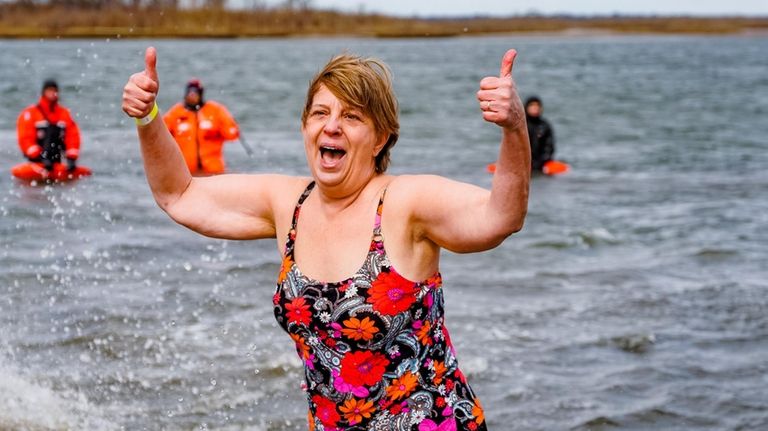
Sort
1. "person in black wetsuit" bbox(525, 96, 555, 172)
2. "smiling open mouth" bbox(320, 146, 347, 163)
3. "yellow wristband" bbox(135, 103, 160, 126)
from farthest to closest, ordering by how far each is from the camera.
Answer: "person in black wetsuit" bbox(525, 96, 555, 172) → "yellow wristband" bbox(135, 103, 160, 126) → "smiling open mouth" bbox(320, 146, 347, 163)

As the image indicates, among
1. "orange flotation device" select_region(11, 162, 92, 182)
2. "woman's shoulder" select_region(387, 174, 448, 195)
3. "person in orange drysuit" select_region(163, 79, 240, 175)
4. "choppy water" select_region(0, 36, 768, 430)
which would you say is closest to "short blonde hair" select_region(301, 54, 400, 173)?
"woman's shoulder" select_region(387, 174, 448, 195)

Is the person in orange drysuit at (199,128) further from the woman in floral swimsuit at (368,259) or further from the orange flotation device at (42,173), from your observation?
the woman in floral swimsuit at (368,259)

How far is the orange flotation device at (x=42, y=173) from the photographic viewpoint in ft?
47.9

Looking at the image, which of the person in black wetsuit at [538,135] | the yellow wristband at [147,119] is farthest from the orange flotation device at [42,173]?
the yellow wristband at [147,119]

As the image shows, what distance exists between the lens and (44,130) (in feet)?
49.3

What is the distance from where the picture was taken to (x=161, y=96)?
1257 inches

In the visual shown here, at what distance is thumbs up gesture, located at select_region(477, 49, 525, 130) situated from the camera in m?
2.52

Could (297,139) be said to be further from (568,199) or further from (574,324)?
(574,324)

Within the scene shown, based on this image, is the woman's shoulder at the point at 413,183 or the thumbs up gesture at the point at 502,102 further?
the woman's shoulder at the point at 413,183

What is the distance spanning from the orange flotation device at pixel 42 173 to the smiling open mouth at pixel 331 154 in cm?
1244

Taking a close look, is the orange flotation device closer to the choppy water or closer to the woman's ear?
the choppy water

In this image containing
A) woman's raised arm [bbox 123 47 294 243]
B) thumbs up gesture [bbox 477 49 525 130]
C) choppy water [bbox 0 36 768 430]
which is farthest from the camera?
choppy water [bbox 0 36 768 430]

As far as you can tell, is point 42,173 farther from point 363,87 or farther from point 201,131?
point 363,87

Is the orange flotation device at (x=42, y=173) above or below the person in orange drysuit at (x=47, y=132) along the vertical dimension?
below
